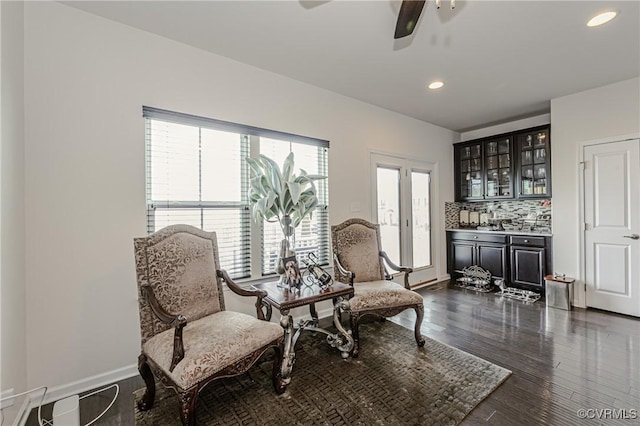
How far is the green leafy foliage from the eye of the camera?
2508mm

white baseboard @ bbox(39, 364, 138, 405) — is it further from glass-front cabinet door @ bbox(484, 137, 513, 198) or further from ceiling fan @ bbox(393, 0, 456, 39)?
glass-front cabinet door @ bbox(484, 137, 513, 198)

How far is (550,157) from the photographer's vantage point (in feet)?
13.4

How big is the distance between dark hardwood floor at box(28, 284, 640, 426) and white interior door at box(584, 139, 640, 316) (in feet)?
0.94

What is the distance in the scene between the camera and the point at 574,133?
3.76 metres

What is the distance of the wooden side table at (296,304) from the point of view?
2.09m

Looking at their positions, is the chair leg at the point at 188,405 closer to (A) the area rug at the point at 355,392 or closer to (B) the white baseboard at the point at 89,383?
(A) the area rug at the point at 355,392

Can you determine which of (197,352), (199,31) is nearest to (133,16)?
(199,31)

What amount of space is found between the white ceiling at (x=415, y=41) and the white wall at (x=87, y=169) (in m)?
0.25

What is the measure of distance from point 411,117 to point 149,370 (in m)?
4.61

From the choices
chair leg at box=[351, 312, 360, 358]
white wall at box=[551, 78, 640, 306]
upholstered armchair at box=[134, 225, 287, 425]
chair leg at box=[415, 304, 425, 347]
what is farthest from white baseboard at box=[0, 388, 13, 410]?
white wall at box=[551, 78, 640, 306]

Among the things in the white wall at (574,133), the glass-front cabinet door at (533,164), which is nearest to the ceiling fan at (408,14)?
the white wall at (574,133)

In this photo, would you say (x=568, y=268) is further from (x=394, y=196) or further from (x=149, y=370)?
(x=149, y=370)

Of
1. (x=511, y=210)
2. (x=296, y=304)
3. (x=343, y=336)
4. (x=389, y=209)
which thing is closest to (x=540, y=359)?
(x=343, y=336)

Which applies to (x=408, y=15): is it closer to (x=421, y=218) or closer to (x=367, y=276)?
(x=367, y=276)
